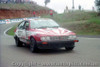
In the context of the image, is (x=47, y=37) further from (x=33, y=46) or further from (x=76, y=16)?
(x=76, y=16)

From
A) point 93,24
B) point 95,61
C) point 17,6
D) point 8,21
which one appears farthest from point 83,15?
Result: point 17,6

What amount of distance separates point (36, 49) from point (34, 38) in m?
0.49

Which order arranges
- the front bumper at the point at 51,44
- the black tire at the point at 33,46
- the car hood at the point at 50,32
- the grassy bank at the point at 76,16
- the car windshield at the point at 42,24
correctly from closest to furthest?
the front bumper at the point at 51,44 < the car hood at the point at 50,32 < the black tire at the point at 33,46 < the car windshield at the point at 42,24 < the grassy bank at the point at 76,16

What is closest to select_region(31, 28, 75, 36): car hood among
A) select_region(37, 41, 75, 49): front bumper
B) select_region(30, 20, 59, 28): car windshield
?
select_region(37, 41, 75, 49): front bumper

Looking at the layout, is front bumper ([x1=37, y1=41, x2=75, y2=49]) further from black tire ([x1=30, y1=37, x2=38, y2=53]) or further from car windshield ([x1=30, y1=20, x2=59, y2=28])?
car windshield ([x1=30, y1=20, x2=59, y2=28])

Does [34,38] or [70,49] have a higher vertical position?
[34,38]

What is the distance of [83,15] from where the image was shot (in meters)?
32.6

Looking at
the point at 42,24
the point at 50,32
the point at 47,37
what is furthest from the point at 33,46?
the point at 42,24

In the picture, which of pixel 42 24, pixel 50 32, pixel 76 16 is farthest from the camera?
pixel 76 16

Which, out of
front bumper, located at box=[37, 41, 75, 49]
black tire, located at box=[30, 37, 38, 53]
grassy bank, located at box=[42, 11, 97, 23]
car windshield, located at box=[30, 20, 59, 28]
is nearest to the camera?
front bumper, located at box=[37, 41, 75, 49]

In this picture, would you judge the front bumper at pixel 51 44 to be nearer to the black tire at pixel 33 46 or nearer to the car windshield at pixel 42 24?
the black tire at pixel 33 46

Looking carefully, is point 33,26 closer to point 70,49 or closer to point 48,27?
point 48,27

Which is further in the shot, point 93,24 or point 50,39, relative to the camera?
point 93,24

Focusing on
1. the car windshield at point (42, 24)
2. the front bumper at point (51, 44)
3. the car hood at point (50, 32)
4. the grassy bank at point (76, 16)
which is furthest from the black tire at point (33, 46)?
the grassy bank at point (76, 16)
